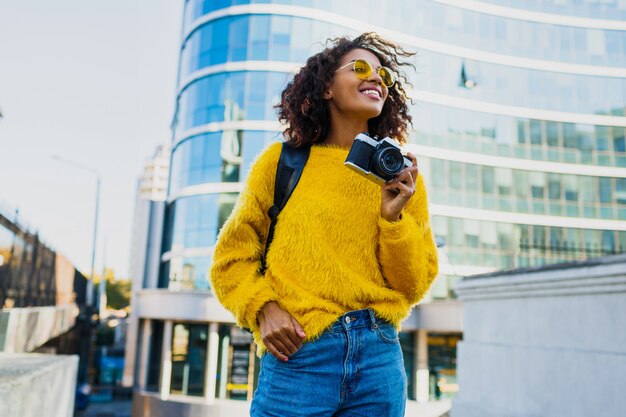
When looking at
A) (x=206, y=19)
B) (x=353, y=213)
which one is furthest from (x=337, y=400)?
(x=206, y=19)

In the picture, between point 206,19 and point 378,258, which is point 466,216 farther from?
point 378,258

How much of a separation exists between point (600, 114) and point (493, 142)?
5.73 metres

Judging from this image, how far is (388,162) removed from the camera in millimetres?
1679

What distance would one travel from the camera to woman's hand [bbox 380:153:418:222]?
1.67 meters

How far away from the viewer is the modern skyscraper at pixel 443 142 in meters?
23.8

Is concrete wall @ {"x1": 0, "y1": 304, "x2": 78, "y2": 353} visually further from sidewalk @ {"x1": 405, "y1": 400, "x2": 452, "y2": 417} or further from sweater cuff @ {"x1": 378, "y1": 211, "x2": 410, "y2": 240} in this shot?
sidewalk @ {"x1": 405, "y1": 400, "x2": 452, "y2": 417}

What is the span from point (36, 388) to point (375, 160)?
5.39ft

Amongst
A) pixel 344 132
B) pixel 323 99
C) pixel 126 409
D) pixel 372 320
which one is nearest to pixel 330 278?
pixel 372 320

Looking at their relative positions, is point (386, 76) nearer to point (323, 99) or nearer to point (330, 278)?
point (323, 99)

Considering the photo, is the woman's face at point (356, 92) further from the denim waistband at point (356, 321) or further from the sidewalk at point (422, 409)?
the sidewalk at point (422, 409)

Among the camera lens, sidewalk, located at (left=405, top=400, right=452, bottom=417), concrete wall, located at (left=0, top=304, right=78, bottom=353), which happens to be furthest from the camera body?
sidewalk, located at (left=405, top=400, right=452, bottom=417)

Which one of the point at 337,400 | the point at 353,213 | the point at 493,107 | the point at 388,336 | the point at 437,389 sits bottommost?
the point at 437,389

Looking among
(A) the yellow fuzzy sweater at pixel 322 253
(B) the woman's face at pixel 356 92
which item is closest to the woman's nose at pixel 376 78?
(B) the woman's face at pixel 356 92

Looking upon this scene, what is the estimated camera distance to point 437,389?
24.1 meters
